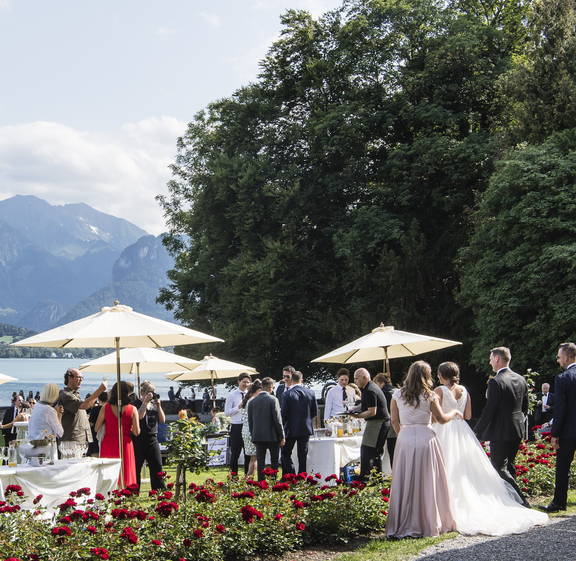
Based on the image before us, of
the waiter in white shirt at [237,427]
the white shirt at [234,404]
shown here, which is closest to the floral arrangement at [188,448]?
the waiter in white shirt at [237,427]

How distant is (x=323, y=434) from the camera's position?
1406cm

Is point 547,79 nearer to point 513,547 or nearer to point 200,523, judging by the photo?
point 513,547

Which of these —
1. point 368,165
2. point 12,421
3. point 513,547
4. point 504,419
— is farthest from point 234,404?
→ point 368,165

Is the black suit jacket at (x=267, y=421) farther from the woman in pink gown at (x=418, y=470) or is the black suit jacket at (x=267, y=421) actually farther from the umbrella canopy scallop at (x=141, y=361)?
the umbrella canopy scallop at (x=141, y=361)

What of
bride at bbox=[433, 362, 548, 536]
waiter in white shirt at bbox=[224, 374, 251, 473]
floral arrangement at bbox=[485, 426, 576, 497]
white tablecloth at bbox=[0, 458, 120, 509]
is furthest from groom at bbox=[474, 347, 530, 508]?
waiter in white shirt at bbox=[224, 374, 251, 473]

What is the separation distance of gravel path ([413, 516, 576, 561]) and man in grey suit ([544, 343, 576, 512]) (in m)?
1.04

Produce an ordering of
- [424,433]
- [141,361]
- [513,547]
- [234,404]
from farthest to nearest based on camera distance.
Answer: [141,361] → [234,404] → [424,433] → [513,547]

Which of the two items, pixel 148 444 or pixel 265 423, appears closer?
pixel 148 444

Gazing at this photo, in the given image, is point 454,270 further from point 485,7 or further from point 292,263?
point 485,7

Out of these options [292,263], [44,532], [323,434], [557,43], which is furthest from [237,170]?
[44,532]

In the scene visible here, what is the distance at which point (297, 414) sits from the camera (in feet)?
41.9

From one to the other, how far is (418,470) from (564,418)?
2.18 meters

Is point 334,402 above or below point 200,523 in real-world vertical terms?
above

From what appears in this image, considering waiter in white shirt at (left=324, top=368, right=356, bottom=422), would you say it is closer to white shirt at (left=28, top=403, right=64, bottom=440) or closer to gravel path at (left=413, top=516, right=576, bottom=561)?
white shirt at (left=28, top=403, right=64, bottom=440)
